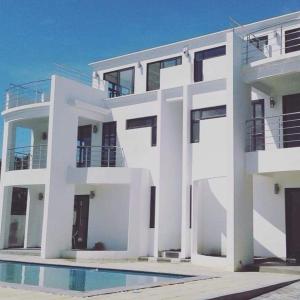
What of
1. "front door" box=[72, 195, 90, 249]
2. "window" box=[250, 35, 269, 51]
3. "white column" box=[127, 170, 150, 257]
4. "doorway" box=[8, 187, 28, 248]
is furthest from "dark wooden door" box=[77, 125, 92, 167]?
"window" box=[250, 35, 269, 51]

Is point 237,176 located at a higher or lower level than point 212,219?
higher

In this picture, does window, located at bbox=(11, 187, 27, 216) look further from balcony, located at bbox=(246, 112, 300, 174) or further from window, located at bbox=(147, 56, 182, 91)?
balcony, located at bbox=(246, 112, 300, 174)

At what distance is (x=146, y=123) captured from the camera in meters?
18.6

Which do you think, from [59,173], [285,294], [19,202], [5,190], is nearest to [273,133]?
[285,294]

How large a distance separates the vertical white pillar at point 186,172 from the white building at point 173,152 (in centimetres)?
4

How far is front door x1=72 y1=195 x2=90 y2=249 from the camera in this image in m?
19.2

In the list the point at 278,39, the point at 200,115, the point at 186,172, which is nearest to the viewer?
the point at 186,172

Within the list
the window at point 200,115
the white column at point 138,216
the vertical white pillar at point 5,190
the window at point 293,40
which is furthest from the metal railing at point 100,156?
the window at point 293,40

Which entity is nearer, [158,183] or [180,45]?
[158,183]

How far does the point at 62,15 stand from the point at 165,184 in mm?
6905

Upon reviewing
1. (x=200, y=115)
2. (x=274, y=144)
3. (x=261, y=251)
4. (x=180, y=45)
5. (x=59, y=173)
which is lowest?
(x=261, y=251)

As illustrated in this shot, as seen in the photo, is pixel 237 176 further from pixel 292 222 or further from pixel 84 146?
pixel 84 146

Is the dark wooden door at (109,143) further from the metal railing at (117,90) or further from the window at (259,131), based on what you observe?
the window at (259,131)

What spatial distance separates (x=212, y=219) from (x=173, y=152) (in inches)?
120
